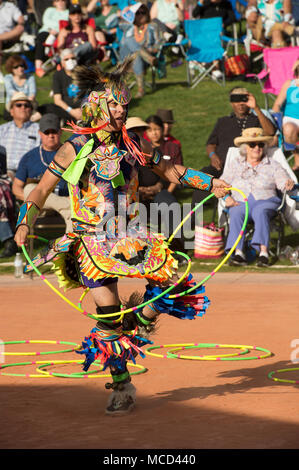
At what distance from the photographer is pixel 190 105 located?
1861 centimetres

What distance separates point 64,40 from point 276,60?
4673 mm

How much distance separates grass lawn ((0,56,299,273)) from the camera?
16.8 meters

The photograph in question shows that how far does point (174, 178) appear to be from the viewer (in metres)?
6.42

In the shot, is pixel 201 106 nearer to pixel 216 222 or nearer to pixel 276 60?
pixel 276 60

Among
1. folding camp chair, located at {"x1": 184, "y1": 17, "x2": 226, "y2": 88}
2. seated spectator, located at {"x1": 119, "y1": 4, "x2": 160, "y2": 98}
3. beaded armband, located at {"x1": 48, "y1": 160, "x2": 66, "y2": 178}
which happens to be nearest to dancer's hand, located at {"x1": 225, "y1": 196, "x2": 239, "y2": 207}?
beaded armband, located at {"x1": 48, "y1": 160, "x2": 66, "y2": 178}

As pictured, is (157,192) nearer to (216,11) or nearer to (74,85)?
(74,85)

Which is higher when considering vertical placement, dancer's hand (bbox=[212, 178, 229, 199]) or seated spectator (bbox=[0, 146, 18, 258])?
dancer's hand (bbox=[212, 178, 229, 199])

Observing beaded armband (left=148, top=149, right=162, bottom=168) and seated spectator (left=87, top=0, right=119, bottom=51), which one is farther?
seated spectator (left=87, top=0, right=119, bottom=51)

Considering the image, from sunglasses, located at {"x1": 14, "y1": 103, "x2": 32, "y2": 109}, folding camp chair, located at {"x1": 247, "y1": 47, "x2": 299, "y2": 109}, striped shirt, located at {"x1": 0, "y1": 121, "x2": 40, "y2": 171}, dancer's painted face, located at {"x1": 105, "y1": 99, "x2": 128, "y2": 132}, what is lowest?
striped shirt, located at {"x1": 0, "y1": 121, "x2": 40, "y2": 171}

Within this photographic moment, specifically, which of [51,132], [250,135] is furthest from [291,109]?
[51,132]

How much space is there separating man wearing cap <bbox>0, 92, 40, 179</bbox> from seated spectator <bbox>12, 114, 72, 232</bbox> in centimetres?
137

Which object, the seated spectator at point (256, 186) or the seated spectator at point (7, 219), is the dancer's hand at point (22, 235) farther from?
the seated spectator at point (7, 219)

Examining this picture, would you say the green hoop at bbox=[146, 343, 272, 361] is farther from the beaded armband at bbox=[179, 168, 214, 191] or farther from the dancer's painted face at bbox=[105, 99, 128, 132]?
the dancer's painted face at bbox=[105, 99, 128, 132]
